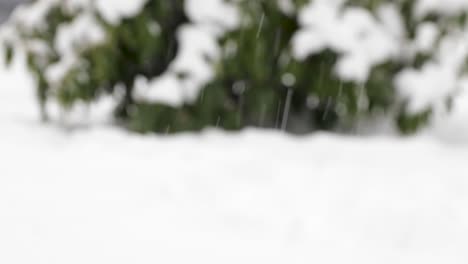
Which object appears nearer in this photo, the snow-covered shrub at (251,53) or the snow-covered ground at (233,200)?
the snow-covered ground at (233,200)

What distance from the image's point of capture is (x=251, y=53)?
3928 millimetres

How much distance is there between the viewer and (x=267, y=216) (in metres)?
2.70

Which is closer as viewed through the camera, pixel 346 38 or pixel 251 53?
pixel 346 38

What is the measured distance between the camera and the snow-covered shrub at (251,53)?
3.81 m

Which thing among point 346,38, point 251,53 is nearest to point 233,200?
point 251,53

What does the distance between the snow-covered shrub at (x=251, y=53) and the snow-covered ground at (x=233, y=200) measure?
0.93 feet

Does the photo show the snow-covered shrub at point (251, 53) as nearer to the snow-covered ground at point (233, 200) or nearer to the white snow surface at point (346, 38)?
the white snow surface at point (346, 38)

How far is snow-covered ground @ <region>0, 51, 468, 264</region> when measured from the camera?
236cm

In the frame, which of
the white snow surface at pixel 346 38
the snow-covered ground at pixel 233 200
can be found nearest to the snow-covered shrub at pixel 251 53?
the white snow surface at pixel 346 38

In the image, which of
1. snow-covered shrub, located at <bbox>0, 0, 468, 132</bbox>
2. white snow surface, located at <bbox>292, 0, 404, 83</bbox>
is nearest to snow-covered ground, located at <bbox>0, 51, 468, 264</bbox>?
snow-covered shrub, located at <bbox>0, 0, 468, 132</bbox>

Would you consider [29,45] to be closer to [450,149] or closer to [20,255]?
[20,255]

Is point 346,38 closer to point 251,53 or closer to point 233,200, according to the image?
point 251,53

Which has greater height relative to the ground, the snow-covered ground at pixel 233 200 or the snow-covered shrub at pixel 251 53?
the snow-covered shrub at pixel 251 53

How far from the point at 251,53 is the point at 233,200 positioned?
1.40 meters
